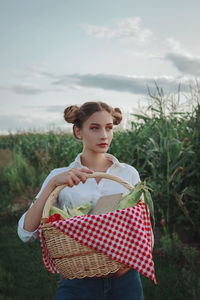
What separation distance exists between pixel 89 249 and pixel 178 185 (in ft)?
9.03

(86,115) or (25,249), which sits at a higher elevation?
(86,115)

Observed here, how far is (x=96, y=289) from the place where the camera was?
1.84m

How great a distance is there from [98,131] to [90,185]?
0.32m

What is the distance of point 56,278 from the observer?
12.9ft

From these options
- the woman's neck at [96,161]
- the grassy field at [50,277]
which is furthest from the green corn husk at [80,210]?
the grassy field at [50,277]

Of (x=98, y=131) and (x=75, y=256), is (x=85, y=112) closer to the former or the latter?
(x=98, y=131)

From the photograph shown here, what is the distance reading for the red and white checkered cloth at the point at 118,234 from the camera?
5.26ft

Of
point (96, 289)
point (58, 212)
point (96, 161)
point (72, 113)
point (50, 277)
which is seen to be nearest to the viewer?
point (58, 212)

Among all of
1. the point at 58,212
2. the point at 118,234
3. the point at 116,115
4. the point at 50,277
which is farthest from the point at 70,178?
the point at 50,277

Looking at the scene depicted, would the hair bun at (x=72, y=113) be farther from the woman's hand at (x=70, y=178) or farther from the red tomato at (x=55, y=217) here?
the red tomato at (x=55, y=217)

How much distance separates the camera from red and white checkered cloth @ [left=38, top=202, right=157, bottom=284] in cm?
160

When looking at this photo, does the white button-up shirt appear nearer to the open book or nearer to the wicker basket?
the open book

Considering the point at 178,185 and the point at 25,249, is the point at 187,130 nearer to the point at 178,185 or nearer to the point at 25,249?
the point at 178,185

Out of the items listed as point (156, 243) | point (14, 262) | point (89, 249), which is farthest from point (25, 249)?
point (89, 249)
